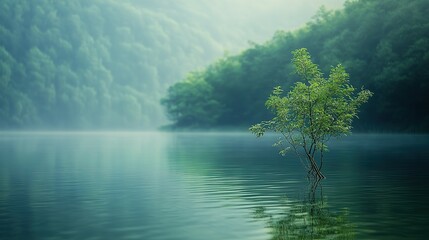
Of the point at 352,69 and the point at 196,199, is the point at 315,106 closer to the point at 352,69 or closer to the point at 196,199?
the point at 196,199

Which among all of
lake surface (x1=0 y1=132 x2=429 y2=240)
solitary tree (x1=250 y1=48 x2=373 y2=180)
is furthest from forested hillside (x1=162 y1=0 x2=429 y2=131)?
solitary tree (x1=250 y1=48 x2=373 y2=180)

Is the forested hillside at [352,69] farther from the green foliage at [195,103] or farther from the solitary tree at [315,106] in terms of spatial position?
the solitary tree at [315,106]

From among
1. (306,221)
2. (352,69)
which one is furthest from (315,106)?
(352,69)

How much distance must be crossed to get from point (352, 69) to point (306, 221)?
109064mm

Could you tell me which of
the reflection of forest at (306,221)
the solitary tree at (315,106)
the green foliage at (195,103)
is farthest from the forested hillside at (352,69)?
the reflection of forest at (306,221)

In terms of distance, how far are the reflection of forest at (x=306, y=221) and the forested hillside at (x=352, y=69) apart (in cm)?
7511

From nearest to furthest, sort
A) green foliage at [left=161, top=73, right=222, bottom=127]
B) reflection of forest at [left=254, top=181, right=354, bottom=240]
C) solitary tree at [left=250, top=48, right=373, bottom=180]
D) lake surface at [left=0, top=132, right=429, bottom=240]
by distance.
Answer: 1. reflection of forest at [left=254, top=181, right=354, bottom=240]
2. lake surface at [left=0, top=132, right=429, bottom=240]
3. solitary tree at [left=250, top=48, right=373, bottom=180]
4. green foliage at [left=161, top=73, right=222, bottom=127]

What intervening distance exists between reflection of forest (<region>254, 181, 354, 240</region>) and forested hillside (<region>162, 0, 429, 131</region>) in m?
75.1

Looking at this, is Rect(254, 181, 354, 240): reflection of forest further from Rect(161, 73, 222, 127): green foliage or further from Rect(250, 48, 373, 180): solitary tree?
Rect(161, 73, 222, 127): green foliage

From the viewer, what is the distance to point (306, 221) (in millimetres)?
20250

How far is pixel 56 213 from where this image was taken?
22391 millimetres

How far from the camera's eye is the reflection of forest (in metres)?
18.0

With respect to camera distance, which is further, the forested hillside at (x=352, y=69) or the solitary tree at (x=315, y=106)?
the forested hillside at (x=352, y=69)

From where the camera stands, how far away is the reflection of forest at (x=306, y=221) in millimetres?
18000
